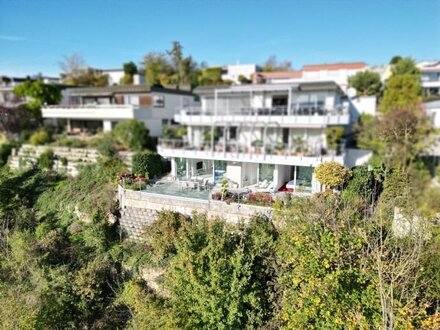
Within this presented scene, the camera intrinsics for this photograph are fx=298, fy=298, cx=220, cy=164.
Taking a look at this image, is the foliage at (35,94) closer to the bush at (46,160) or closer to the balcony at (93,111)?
the balcony at (93,111)

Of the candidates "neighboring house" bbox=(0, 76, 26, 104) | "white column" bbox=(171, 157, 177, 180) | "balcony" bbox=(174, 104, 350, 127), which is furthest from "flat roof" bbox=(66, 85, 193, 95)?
"white column" bbox=(171, 157, 177, 180)

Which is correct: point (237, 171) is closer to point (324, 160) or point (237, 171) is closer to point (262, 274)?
point (324, 160)

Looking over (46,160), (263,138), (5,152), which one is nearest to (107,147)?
(46,160)

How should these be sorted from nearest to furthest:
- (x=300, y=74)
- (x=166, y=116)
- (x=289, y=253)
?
1. (x=289, y=253)
2. (x=166, y=116)
3. (x=300, y=74)

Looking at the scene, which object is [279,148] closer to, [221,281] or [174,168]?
[174,168]

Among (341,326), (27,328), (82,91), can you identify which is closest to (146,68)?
(82,91)

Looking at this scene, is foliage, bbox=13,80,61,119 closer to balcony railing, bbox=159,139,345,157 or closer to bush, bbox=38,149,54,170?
bush, bbox=38,149,54,170

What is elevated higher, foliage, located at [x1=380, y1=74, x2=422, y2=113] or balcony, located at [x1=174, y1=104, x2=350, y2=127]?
foliage, located at [x1=380, y1=74, x2=422, y2=113]
